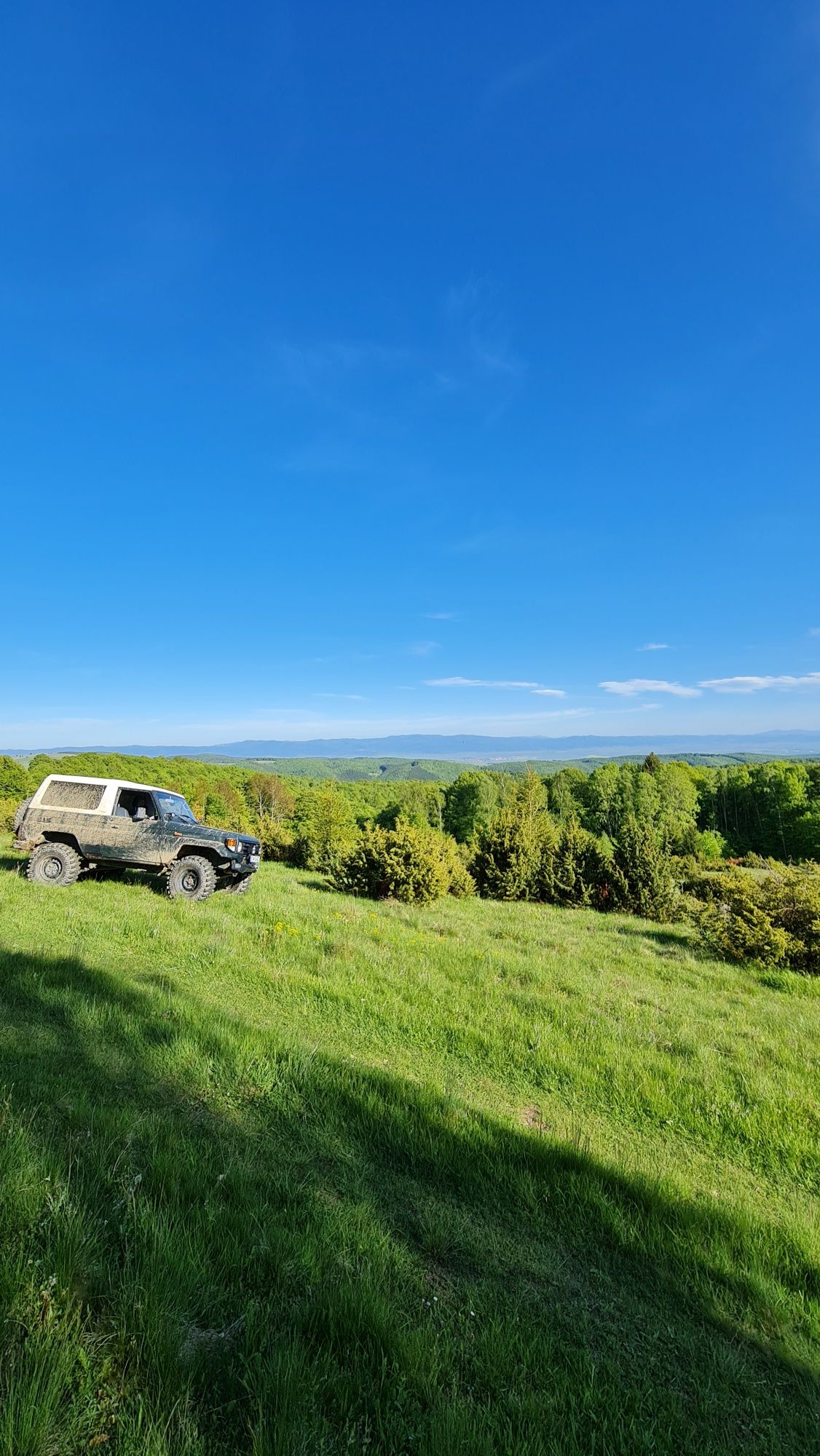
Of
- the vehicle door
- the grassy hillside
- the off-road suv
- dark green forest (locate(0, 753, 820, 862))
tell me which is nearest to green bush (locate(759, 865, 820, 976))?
the grassy hillside

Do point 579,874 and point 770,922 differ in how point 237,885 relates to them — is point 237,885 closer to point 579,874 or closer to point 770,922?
point 770,922

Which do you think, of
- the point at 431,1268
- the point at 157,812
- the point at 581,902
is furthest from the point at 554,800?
the point at 431,1268

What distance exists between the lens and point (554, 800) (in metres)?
77.5

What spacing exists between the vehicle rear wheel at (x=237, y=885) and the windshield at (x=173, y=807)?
59.9 inches

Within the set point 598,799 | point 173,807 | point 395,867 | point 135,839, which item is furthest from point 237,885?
point 598,799

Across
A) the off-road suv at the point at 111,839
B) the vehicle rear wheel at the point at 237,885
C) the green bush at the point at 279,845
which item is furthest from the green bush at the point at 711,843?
the off-road suv at the point at 111,839

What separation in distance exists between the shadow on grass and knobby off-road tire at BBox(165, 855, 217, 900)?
6.84 metres

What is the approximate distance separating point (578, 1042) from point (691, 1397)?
3971 mm

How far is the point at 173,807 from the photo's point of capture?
40.3 feet

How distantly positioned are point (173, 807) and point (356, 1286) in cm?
1094

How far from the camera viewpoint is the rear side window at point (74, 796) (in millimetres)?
11594

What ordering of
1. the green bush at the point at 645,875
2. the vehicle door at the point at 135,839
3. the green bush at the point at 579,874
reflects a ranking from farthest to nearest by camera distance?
the green bush at the point at 579,874 < the green bush at the point at 645,875 < the vehicle door at the point at 135,839

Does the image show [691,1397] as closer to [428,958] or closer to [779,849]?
[428,958]

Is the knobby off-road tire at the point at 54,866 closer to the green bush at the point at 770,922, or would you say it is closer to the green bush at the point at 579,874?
the green bush at the point at 770,922
